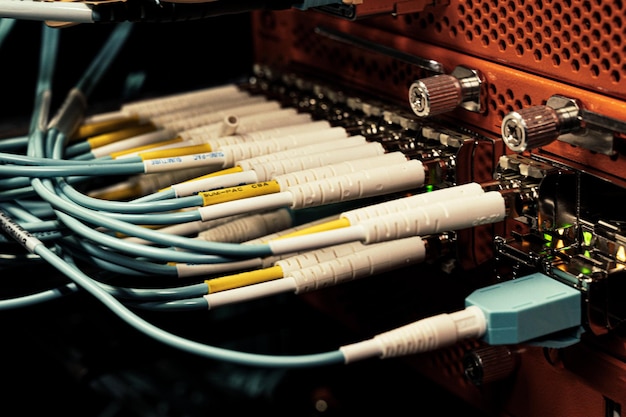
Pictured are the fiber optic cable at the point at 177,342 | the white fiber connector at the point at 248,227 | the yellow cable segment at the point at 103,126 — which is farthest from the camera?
the yellow cable segment at the point at 103,126

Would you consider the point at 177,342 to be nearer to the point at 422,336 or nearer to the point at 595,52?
the point at 422,336

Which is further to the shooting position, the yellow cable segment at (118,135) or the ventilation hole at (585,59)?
the yellow cable segment at (118,135)

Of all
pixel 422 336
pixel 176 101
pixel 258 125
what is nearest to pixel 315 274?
pixel 422 336

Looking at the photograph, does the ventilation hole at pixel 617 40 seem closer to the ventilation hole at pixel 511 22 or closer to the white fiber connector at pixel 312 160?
the ventilation hole at pixel 511 22

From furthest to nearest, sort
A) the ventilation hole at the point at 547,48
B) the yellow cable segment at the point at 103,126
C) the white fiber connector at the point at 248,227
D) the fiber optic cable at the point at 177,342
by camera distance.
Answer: the yellow cable segment at the point at 103,126 → the white fiber connector at the point at 248,227 → the ventilation hole at the point at 547,48 → the fiber optic cable at the point at 177,342

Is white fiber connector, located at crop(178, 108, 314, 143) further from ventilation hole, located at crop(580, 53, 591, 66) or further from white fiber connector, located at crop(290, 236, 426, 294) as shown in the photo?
ventilation hole, located at crop(580, 53, 591, 66)

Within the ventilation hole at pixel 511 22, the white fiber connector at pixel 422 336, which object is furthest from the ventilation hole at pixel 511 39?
the white fiber connector at pixel 422 336

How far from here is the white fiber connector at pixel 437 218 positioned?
65 centimetres

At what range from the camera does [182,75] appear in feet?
3.85

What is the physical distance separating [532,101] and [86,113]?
1.65 ft

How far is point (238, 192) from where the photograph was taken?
2.37ft

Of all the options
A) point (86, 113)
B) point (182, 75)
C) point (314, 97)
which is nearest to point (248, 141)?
point (314, 97)

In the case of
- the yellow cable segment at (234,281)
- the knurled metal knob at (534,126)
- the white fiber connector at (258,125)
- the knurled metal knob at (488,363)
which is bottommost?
the knurled metal knob at (488,363)

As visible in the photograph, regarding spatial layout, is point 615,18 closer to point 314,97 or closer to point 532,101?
point 532,101
